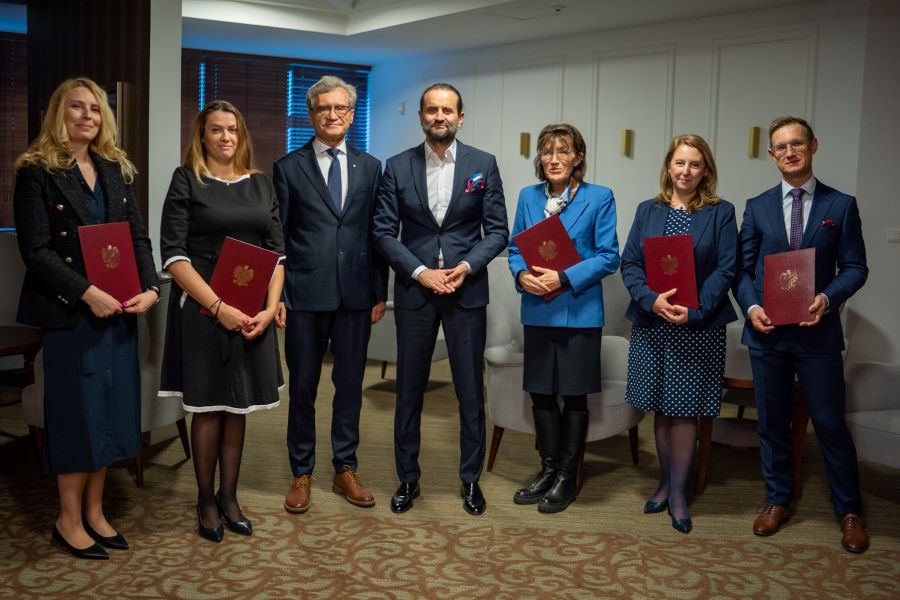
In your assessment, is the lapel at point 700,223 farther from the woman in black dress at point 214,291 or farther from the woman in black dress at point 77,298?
the woman in black dress at point 77,298

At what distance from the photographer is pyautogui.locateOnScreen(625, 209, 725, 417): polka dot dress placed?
335 centimetres

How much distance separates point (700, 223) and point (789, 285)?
40 centimetres

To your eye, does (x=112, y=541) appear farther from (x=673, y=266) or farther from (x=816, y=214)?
(x=816, y=214)

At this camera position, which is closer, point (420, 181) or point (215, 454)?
point (215, 454)

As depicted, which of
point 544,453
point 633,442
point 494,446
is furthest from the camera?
point 633,442

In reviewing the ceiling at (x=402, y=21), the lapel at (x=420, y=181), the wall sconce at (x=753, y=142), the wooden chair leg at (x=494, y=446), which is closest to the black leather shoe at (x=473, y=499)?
the wooden chair leg at (x=494, y=446)

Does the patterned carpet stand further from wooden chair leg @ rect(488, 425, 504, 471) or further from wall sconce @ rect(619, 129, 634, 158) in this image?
wall sconce @ rect(619, 129, 634, 158)

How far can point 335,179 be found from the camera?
3.38 m

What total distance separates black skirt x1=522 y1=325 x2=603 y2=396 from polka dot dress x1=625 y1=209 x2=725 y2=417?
205mm

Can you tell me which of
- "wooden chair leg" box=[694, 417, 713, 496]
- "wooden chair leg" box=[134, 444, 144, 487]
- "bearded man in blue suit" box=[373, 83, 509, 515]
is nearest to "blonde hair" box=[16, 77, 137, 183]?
"bearded man in blue suit" box=[373, 83, 509, 515]

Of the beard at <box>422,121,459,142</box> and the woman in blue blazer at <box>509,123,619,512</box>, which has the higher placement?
the beard at <box>422,121,459,142</box>

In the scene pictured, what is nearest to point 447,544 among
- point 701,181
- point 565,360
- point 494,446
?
point 565,360

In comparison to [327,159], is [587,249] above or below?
below

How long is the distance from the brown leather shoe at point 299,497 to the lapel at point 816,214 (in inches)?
82.3
